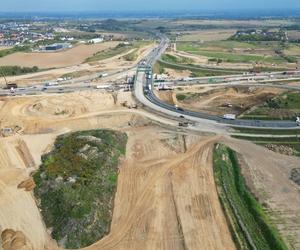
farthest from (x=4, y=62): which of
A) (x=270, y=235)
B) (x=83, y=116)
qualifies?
(x=270, y=235)

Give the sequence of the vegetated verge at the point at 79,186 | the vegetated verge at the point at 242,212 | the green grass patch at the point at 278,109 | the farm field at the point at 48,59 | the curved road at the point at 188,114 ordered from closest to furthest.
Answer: the vegetated verge at the point at 242,212 < the vegetated verge at the point at 79,186 < the curved road at the point at 188,114 < the green grass patch at the point at 278,109 < the farm field at the point at 48,59

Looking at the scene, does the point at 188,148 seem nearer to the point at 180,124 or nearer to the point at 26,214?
the point at 180,124

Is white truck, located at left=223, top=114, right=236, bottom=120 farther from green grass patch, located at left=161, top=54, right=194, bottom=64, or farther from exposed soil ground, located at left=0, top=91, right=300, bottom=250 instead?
green grass patch, located at left=161, top=54, right=194, bottom=64

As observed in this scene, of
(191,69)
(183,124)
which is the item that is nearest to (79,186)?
(183,124)

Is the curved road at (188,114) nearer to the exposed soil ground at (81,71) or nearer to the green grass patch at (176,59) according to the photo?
the exposed soil ground at (81,71)

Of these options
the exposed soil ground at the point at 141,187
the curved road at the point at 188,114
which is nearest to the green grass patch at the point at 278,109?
the curved road at the point at 188,114

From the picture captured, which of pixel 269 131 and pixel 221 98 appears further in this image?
pixel 221 98

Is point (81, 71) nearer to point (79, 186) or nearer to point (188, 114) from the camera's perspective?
point (188, 114)
